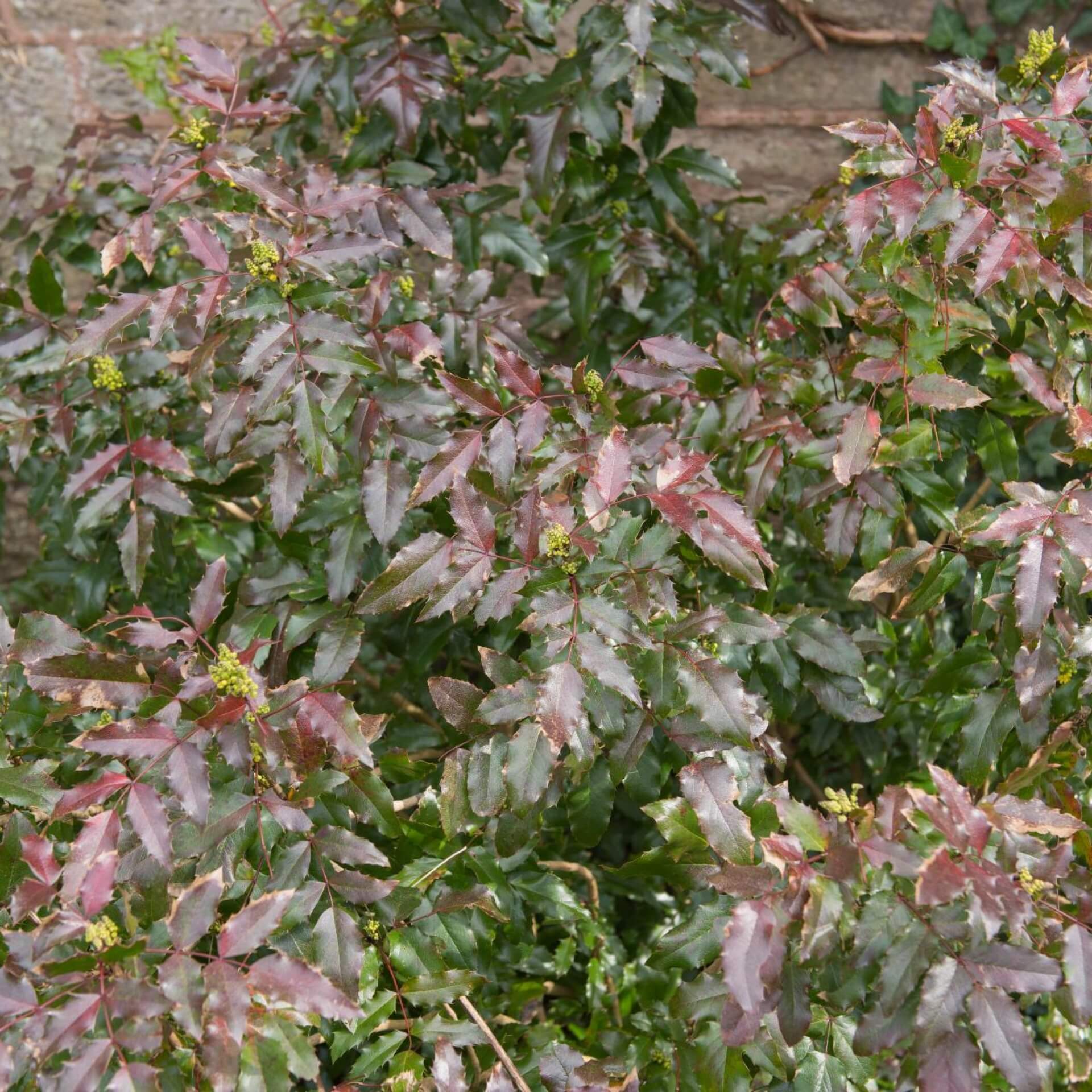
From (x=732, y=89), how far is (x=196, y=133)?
5.37ft

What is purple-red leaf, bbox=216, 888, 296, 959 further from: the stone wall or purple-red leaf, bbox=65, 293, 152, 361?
the stone wall

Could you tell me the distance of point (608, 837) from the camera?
6.67 ft

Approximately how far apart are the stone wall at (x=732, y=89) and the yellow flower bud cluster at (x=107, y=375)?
118 cm

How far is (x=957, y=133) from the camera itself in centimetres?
133

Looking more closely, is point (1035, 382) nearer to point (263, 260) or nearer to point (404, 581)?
point (404, 581)

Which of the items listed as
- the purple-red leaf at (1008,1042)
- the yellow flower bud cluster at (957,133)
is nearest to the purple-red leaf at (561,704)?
the purple-red leaf at (1008,1042)

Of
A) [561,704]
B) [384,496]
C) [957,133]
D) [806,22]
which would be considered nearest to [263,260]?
[384,496]

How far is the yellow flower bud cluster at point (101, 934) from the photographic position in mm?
960

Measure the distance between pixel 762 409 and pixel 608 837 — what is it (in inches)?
37.4

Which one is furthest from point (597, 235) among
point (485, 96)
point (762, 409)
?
point (762, 409)

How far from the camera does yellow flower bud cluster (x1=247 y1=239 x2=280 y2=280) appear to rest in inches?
49.4

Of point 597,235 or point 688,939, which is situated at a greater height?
point 597,235

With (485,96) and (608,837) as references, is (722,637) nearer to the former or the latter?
(608,837)

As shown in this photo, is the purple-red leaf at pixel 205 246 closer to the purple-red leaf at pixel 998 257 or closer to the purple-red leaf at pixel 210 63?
the purple-red leaf at pixel 210 63
